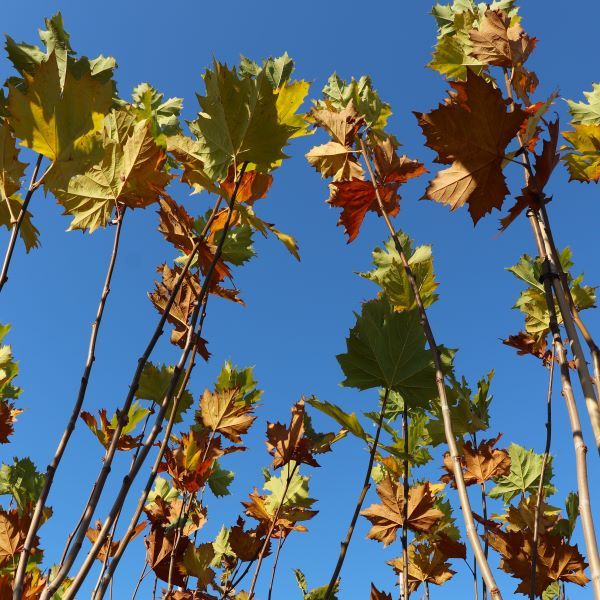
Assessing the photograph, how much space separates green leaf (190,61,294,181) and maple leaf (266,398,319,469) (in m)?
1.55

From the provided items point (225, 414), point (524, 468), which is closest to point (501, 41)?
point (225, 414)

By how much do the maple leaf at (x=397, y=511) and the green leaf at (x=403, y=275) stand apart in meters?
0.94

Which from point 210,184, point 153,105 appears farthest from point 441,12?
point 210,184

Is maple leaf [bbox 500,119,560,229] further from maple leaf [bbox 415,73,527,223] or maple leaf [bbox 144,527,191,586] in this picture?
maple leaf [bbox 144,527,191,586]

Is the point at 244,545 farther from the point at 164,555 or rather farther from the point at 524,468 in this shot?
the point at 524,468

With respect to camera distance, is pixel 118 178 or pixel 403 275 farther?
pixel 403 275

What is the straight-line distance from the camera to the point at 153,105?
230 cm

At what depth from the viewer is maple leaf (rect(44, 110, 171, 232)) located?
165cm

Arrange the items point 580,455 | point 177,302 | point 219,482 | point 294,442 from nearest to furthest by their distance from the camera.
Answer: point 580,455 → point 177,302 → point 294,442 → point 219,482

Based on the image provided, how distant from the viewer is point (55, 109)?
1.33 metres

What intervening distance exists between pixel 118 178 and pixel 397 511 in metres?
2.02

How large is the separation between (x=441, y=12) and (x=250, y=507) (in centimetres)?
365

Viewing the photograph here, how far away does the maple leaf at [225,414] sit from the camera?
9.82 feet

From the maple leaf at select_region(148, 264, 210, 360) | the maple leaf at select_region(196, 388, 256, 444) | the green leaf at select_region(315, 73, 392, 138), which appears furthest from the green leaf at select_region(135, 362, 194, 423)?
the green leaf at select_region(315, 73, 392, 138)
